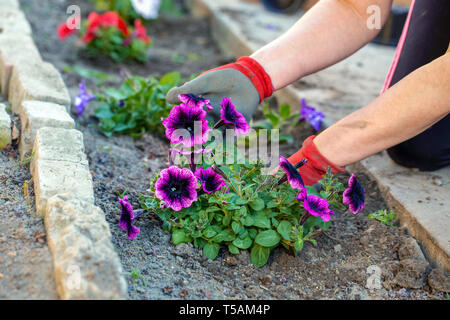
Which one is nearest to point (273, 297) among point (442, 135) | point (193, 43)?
point (442, 135)

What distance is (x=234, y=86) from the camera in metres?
1.91

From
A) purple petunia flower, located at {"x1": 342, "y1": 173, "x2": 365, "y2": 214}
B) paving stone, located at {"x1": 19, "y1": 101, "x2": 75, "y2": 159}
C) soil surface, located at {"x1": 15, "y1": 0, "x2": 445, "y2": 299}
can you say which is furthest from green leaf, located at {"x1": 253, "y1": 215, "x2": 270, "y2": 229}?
paving stone, located at {"x1": 19, "y1": 101, "x2": 75, "y2": 159}

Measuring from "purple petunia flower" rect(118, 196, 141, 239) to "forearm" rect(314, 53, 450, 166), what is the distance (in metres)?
0.73

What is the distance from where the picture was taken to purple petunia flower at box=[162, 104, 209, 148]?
155 cm

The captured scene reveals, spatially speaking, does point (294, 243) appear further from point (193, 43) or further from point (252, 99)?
point (193, 43)

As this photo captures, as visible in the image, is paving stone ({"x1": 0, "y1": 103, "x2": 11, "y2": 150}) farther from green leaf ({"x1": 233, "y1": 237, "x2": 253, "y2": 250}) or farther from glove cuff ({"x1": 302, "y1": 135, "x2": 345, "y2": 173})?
glove cuff ({"x1": 302, "y1": 135, "x2": 345, "y2": 173})

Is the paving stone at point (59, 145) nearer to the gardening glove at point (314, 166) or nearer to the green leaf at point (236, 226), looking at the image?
the green leaf at point (236, 226)

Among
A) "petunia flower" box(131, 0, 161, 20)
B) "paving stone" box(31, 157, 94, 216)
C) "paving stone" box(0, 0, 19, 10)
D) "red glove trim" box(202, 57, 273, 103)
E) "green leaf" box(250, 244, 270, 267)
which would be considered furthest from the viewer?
"petunia flower" box(131, 0, 161, 20)

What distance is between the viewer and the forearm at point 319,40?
A: 2.01 metres

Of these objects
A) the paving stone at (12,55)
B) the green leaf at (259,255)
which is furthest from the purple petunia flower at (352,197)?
the paving stone at (12,55)

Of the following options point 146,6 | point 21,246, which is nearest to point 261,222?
point 21,246

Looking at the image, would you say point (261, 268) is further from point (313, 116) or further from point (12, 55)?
point (12, 55)

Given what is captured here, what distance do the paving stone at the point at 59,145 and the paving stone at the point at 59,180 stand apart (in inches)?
1.0
